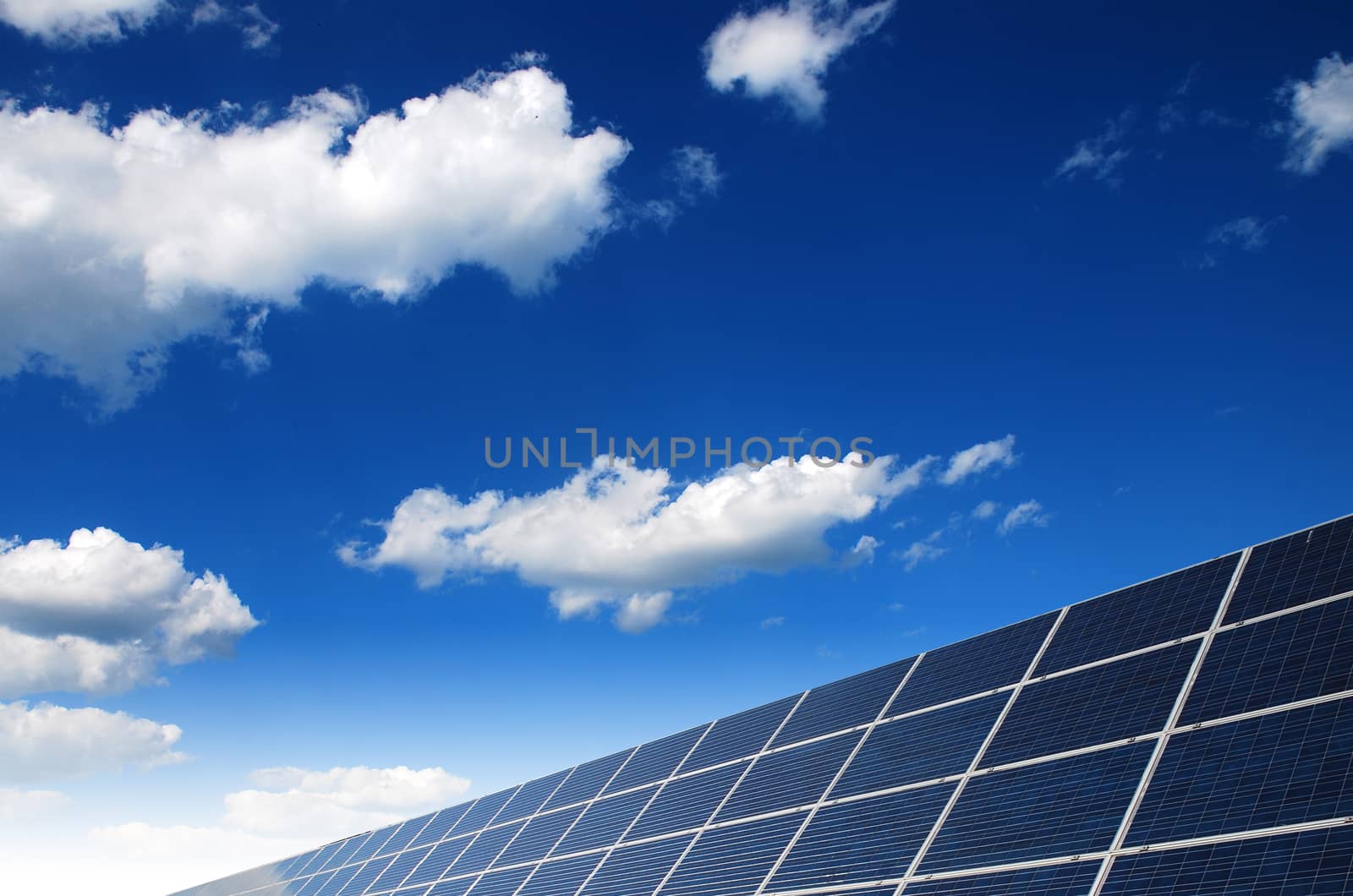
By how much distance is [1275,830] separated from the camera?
14625 mm

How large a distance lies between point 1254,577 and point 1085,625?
14.0ft

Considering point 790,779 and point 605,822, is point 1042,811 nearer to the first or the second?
point 790,779

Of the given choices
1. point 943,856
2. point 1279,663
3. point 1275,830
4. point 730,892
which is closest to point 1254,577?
point 1279,663

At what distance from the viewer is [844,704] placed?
2970 centimetres

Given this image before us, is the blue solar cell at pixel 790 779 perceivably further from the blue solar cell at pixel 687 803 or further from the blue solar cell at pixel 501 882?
the blue solar cell at pixel 501 882

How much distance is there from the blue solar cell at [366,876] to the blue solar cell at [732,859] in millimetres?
23743

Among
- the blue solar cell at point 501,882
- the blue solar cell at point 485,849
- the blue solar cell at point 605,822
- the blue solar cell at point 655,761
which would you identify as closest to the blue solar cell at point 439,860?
the blue solar cell at point 485,849

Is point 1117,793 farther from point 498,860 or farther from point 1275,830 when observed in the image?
point 498,860

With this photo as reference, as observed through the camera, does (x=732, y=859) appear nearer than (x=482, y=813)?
Yes

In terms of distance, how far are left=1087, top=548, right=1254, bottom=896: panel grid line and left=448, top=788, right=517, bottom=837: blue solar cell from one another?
104 feet

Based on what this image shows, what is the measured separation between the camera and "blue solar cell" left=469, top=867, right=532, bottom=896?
33.1 metres

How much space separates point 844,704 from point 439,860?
70.8 feet

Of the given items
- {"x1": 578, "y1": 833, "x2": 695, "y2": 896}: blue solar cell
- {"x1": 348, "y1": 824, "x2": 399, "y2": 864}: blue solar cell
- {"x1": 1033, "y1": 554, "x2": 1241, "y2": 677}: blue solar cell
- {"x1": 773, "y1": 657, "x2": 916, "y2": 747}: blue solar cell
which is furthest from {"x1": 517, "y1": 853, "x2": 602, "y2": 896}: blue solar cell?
{"x1": 348, "y1": 824, "x2": 399, "y2": 864}: blue solar cell

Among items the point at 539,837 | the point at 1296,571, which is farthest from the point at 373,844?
the point at 1296,571
